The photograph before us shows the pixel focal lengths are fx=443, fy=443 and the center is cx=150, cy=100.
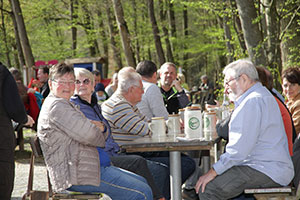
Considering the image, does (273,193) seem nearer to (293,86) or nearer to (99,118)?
(99,118)

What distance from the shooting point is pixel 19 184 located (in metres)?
7.44

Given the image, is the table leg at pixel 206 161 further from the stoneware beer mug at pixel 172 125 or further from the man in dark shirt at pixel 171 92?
the man in dark shirt at pixel 171 92

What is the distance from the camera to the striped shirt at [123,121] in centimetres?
456

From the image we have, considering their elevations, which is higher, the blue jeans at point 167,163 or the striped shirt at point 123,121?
the striped shirt at point 123,121

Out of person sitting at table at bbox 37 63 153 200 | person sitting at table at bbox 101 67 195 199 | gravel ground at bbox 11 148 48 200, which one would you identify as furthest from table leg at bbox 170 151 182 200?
gravel ground at bbox 11 148 48 200

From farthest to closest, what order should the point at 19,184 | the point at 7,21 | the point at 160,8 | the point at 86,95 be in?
the point at 7,21 < the point at 160,8 < the point at 19,184 < the point at 86,95

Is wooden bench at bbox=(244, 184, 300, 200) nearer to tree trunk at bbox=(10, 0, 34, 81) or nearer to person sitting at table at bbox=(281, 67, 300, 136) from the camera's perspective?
person sitting at table at bbox=(281, 67, 300, 136)

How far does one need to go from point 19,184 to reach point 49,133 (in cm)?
430

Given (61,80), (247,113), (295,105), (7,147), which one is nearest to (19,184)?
(7,147)

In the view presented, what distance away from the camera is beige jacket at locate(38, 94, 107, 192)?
11.6ft

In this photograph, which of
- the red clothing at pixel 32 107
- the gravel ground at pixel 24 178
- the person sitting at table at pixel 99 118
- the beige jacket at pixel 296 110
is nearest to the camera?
the person sitting at table at pixel 99 118

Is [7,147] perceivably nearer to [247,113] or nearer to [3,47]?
[247,113]

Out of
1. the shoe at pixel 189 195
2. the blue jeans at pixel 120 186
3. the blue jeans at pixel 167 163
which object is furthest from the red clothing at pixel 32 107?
the blue jeans at pixel 120 186

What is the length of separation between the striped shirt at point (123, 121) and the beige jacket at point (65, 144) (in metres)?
0.96
